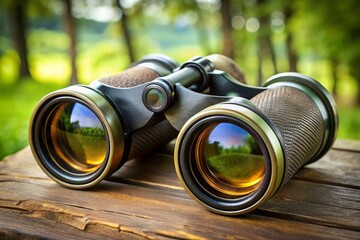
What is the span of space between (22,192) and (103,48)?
28.5 feet

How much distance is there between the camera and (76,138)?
1.20m

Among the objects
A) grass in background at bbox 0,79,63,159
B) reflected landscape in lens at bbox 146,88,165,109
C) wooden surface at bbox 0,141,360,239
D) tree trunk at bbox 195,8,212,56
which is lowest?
tree trunk at bbox 195,8,212,56

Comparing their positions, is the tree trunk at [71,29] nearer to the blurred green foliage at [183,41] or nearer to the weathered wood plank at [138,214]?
the blurred green foliage at [183,41]

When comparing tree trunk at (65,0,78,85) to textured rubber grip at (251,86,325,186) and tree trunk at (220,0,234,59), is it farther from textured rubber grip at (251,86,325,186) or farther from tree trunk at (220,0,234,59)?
textured rubber grip at (251,86,325,186)

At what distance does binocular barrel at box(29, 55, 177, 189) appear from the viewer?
1118 mm

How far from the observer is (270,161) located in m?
0.92

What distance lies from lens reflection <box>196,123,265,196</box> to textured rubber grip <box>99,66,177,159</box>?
0.61 ft

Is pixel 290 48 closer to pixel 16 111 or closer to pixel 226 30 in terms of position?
pixel 226 30

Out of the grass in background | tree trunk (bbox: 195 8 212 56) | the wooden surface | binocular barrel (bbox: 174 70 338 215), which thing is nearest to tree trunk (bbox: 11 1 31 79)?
the grass in background

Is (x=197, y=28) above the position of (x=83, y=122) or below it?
below

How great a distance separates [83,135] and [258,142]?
0.46m

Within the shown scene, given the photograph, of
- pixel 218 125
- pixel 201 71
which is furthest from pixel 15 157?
pixel 218 125

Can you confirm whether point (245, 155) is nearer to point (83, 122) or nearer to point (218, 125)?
point (218, 125)

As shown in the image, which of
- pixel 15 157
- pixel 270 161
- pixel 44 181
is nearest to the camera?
pixel 270 161
